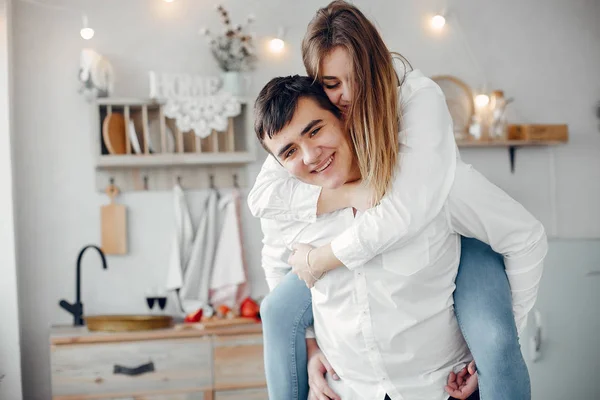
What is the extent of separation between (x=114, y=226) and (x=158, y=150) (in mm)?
433

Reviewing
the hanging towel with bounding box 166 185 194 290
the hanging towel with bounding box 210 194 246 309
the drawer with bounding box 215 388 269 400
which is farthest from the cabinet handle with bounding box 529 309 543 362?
the hanging towel with bounding box 166 185 194 290

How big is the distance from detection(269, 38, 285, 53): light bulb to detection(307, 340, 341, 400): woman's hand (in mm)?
2401

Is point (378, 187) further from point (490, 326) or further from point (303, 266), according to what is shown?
point (490, 326)

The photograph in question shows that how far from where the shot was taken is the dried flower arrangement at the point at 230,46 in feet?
12.8

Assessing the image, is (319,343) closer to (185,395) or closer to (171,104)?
(185,395)

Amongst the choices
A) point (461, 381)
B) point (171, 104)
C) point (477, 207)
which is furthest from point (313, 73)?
point (171, 104)

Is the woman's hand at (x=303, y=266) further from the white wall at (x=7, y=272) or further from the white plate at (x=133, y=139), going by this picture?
the white wall at (x=7, y=272)

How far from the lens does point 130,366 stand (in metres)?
3.44

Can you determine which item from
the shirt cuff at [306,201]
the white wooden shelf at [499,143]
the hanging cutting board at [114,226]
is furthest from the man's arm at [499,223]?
the hanging cutting board at [114,226]

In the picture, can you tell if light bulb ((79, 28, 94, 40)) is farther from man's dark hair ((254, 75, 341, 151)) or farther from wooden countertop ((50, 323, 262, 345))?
man's dark hair ((254, 75, 341, 151))

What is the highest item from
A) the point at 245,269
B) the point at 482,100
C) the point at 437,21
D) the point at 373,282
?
the point at 437,21

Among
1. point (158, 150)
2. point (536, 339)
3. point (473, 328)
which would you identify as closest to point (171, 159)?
point (158, 150)

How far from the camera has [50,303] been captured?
12.7ft

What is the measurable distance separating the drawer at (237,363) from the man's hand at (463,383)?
1.79 m
